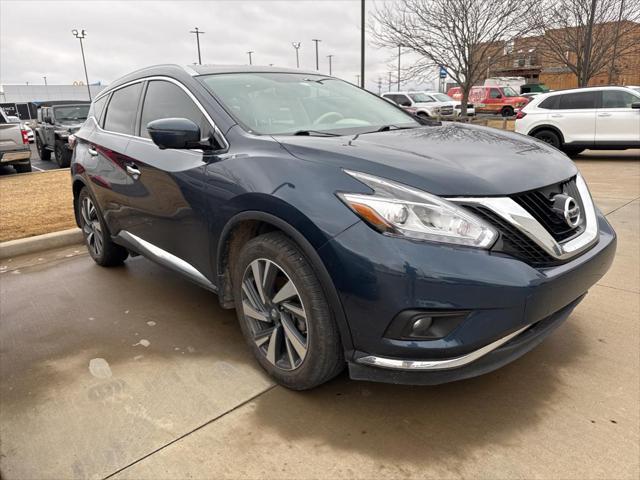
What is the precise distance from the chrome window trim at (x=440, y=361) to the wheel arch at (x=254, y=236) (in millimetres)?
159

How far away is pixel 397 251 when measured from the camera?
1843 millimetres

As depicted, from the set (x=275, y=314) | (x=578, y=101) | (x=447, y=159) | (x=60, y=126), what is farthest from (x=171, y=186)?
(x=60, y=126)

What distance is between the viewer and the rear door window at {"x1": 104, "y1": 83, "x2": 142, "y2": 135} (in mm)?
3576

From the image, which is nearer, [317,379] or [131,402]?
[317,379]

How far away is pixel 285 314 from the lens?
2.34 metres

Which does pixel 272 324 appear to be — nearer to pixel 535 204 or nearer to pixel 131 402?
pixel 131 402

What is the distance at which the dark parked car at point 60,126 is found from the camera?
12711 mm

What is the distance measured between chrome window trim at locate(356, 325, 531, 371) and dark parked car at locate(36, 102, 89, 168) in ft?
41.3

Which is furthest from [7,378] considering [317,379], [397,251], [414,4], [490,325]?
[414,4]

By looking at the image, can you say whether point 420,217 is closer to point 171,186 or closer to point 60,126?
point 171,186

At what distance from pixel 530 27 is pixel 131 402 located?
17710mm

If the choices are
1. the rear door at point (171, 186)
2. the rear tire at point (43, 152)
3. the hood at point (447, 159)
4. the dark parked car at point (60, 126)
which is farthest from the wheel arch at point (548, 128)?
the rear tire at point (43, 152)

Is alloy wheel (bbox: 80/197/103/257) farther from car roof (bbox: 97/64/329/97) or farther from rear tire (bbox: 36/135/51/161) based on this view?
rear tire (bbox: 36/135/51/161)

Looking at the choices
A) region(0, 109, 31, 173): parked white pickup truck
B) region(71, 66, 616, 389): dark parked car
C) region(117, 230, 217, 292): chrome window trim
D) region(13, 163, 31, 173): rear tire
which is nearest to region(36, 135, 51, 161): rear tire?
region(13, 163, 31, 173): rear tire
